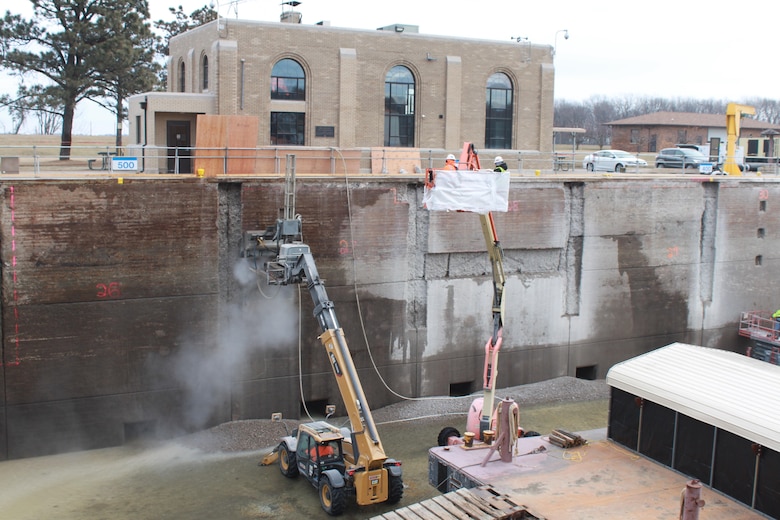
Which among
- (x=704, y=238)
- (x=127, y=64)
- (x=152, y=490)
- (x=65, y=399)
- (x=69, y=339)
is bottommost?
(x=152, y=490)

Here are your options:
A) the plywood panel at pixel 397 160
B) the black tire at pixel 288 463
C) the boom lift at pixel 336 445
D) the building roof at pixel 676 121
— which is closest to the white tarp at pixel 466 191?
the boom lift at pixel 336 445

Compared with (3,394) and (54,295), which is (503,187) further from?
(3,394)

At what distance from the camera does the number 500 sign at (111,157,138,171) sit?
2375 cm

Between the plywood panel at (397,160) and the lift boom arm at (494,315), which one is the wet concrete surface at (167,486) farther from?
the plywood panel at (397,160)

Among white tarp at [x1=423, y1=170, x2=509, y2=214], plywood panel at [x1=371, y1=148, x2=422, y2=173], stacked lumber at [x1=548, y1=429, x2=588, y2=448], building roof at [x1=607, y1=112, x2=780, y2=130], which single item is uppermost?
building roof at [x1=607, y1=112, x2=780, y2=130]

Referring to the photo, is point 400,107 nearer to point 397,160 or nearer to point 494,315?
point 397,160

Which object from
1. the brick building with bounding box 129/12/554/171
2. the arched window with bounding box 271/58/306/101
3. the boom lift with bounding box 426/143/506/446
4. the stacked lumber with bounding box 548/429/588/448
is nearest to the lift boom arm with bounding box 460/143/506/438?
the boom lift with bounding box 426/143/506/446

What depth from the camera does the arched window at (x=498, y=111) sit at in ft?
114

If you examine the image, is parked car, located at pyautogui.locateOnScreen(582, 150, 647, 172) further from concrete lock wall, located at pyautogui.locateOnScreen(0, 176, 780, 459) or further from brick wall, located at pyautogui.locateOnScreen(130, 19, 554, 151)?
concrete lock wall, located at pyautogui.locateOnScreen(0, 176, 780, 459)

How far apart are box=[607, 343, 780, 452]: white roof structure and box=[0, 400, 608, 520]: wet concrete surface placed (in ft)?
18.4

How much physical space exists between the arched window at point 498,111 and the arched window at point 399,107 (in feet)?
10.9

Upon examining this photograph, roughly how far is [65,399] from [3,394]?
4.51 ft

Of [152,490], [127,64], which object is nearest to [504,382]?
[152,490]

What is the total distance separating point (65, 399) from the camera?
69.6ft
